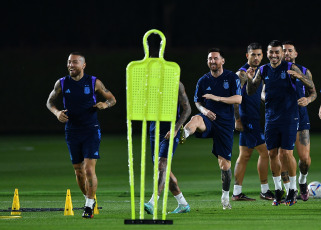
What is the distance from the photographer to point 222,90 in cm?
1180

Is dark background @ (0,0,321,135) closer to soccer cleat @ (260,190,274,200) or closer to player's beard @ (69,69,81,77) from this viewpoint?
soccer cleat @ (260,190,274,200)

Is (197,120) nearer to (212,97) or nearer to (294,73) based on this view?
(212,97)

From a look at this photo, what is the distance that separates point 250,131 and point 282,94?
1.50 meters

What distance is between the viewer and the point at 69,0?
1483 inches

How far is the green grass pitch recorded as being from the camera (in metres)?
10.0

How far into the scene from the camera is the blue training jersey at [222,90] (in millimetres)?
11742

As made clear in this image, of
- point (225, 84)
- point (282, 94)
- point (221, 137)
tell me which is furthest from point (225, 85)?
point (282, 94)

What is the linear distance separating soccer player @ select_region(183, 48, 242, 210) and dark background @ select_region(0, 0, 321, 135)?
20963 mm

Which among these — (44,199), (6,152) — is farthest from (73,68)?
(6,152)

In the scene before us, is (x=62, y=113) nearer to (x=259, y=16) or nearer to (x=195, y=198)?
(x=195, y=198)

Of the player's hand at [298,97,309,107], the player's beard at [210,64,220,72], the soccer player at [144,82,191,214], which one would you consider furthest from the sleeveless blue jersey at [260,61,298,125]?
the soccer player at [144,82,191,214]

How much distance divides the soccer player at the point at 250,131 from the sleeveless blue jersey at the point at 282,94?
99cm

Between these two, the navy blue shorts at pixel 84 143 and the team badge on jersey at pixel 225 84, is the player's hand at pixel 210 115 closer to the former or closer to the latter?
the team badge on jersey at pixel 225 84

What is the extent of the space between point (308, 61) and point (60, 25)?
11144 millimetres
